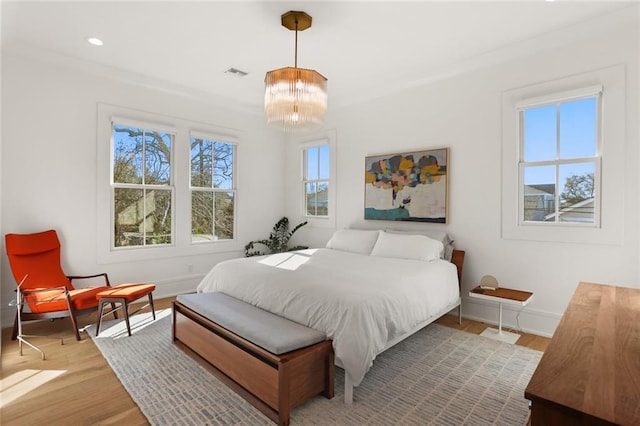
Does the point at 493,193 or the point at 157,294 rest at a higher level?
the point at 493,193

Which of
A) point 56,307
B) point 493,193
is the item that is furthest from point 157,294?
point 493,193

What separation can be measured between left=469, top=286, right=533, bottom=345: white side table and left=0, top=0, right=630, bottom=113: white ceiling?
253 cm

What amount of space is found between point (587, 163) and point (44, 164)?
5.59 metres

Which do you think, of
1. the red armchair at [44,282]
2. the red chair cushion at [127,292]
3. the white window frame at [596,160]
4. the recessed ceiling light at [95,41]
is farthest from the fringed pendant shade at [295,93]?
the red armchair at [44,282]

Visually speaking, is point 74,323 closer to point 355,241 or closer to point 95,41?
point 95,41

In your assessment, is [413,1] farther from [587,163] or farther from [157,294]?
[157,294]

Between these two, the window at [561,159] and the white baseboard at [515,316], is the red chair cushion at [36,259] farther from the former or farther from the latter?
the window at [561,159]

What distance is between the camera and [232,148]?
5375mm

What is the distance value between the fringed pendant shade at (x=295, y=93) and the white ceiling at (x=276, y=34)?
14cm

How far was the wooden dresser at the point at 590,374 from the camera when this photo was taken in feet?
2.63

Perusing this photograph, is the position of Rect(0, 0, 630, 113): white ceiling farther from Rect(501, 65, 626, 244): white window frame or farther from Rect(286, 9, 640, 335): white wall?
Rect(501, 65, 626, 244): white window frame

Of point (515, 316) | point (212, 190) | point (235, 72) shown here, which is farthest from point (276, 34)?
point (515, 316)

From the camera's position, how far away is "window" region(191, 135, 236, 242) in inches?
194

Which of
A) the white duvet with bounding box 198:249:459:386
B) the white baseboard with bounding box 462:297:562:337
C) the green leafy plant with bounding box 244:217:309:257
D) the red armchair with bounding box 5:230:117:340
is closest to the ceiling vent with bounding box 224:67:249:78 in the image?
the white duvet with bounding box 198:249:459:386
